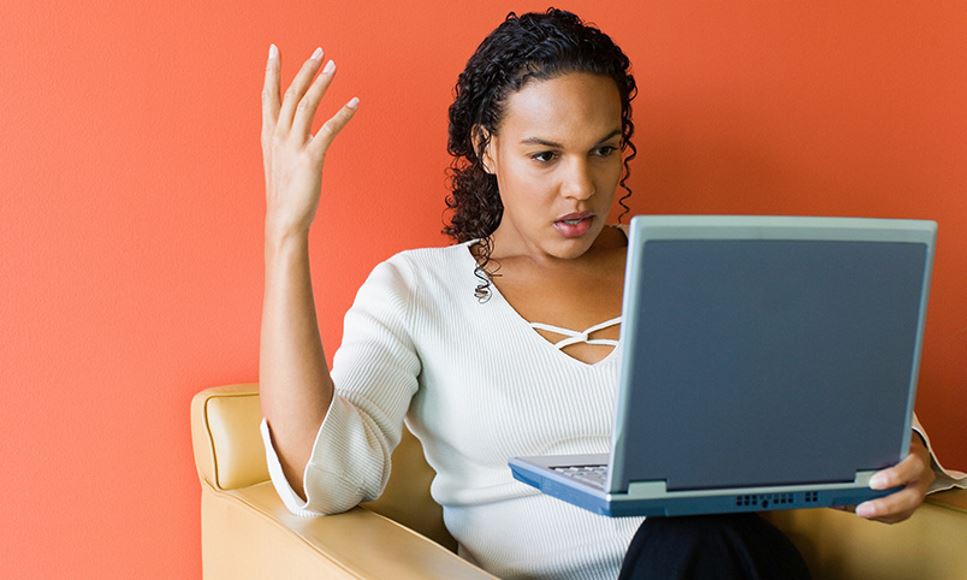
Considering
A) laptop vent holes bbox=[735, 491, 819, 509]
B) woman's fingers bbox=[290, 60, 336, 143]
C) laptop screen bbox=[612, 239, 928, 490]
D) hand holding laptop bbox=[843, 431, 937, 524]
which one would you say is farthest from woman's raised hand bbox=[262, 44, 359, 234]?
hand holding laptop bbox=[843, 431, 937, 524]

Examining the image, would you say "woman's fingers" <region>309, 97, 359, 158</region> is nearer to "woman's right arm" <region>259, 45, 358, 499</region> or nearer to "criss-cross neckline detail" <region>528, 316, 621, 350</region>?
"woman's right arm" <region>259, 45, 358, 499</region>

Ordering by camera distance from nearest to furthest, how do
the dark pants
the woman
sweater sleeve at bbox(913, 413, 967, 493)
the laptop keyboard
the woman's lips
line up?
1. the laptop keyboard
2. the dark pants
3. the woman
4. sweater sleeve at bbox(913, 413, 967, 493)
5. the woman's lips

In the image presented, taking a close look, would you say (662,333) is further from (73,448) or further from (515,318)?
(73,448)

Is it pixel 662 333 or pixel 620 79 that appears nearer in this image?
pixel 662 333

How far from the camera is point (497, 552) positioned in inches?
54.9

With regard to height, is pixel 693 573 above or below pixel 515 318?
below

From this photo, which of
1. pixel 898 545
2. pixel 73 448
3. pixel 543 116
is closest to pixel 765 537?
pixel 898 545

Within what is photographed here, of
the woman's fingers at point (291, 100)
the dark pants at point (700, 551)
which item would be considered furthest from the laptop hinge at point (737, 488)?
the woman's fingers at point (291, 100)

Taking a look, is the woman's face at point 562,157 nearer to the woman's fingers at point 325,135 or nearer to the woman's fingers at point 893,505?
the woman's fingers at point 325,135

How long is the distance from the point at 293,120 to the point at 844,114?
1.21m

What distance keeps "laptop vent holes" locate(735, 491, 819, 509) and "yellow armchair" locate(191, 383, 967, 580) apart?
0.28 metres

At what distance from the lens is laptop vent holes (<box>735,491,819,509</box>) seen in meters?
1.00

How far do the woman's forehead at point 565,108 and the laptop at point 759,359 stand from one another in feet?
1.69

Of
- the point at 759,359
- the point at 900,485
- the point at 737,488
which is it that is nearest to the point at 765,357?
the point at 759,359
